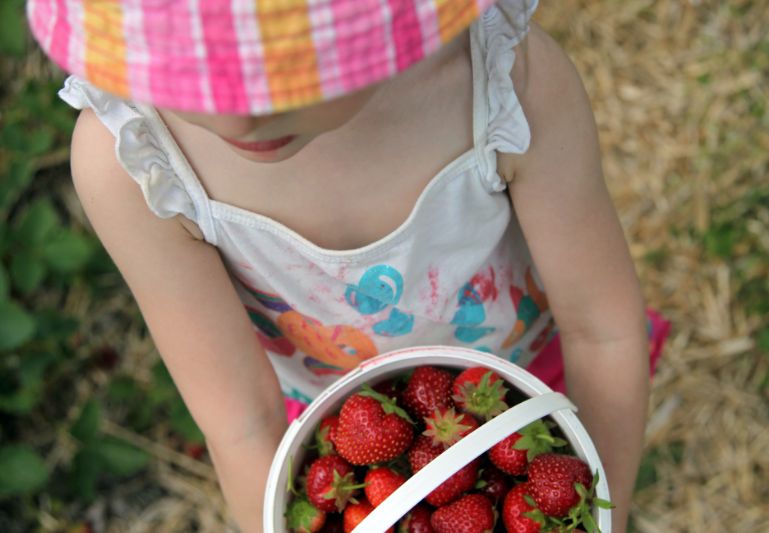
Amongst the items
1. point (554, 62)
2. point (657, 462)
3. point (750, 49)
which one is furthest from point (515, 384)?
point (750, 49)

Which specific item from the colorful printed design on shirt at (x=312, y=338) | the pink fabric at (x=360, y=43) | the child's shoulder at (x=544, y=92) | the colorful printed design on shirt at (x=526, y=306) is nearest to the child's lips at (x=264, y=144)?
the pink fabric at (x=360, y=43)

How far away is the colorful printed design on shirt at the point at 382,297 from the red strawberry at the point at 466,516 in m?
0.21

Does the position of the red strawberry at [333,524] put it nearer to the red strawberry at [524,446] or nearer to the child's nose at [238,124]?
the red strawberry at [524,446]

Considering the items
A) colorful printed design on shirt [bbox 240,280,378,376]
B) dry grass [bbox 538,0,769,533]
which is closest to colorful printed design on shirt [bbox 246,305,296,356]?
colorful printed design on shirt [bbox 240,280,378,376]

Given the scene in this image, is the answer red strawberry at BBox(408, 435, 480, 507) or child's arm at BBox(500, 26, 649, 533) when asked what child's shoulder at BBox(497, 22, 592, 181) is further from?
red strawberry at BBox(408, 435, 480, 507)

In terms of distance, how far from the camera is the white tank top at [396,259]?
75 centimetres

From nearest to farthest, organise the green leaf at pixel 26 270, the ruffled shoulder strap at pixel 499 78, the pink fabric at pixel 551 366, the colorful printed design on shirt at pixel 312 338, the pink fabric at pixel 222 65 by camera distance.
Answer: the pink fabric at pixel 222 65
the ruffled shoulder strap at pixel 499 78
the colorful printed design on shirt at pixel 312 338
the pink fabric at pixel 551 366
the green leaf at pixel 26 270

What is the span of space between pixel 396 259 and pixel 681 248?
3.04 ft

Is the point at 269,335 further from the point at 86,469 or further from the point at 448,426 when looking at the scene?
the point at 86,469

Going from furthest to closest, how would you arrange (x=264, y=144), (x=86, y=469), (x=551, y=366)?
(x=86, y=469) → (x=551, y=366) → (x=264, y=144)

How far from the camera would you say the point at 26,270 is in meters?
1.42

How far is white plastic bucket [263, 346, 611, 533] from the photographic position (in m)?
0.64

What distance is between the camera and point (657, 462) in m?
1.51

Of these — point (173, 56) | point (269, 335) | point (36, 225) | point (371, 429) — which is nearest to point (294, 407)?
point (269, 335)
